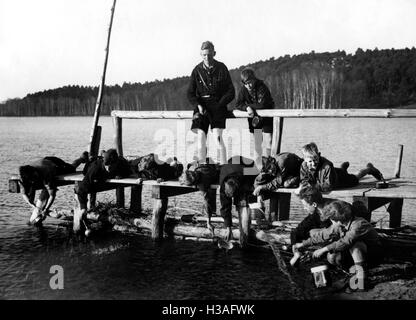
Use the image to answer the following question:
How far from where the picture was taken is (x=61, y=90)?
159375mm

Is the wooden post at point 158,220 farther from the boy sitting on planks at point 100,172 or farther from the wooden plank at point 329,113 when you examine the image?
the wooden plank at point 329,113

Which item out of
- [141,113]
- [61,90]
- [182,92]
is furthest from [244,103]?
[61,90]

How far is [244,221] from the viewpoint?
10.1 m

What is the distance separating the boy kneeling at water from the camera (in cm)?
759

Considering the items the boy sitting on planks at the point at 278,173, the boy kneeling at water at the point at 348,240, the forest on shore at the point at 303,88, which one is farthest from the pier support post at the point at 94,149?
the forest on shore at the point at 303,88

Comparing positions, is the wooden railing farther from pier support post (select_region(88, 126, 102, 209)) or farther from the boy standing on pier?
pier support post (select_region(88, 126, 102, 209))

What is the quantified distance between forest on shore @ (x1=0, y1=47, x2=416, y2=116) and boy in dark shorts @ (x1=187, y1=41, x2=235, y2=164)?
9545 centimetres

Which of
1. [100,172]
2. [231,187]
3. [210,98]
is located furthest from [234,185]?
[100,172]

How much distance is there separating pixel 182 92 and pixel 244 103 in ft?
426

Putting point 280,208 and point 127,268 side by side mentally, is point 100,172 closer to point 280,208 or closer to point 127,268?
point 127,268

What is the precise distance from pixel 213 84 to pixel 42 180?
15.2 ft

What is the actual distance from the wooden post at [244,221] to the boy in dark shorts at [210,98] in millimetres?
1361

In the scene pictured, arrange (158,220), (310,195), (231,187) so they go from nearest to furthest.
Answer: (310,195) → (231,187) → (158,220)
